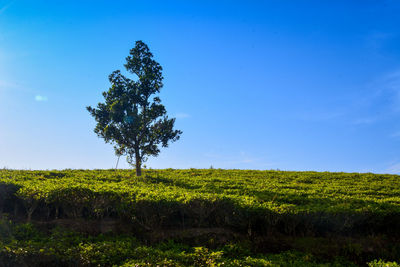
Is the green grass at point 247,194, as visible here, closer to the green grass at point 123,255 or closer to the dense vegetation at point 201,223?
the dense vegetation at point 201,223

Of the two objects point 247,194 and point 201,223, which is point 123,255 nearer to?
point 201,223

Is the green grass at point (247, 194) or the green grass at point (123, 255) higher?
the green grass at point (247, 194)

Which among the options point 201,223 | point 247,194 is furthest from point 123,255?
point 247,194

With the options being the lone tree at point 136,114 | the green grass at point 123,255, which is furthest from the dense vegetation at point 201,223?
the lone tree at point 136,114

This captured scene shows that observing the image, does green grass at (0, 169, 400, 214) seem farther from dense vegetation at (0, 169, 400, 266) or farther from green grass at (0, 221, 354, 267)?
green grass at (0, 221, 354, 267)

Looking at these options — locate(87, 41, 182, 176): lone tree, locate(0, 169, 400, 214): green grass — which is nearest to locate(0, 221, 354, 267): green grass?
locate(0, 169, 400, 214): green grass

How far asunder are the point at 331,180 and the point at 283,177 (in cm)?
370

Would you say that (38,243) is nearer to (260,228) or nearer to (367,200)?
(260,228)

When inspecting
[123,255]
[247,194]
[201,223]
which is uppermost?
[247,194]

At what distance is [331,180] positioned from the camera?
76.5 feet

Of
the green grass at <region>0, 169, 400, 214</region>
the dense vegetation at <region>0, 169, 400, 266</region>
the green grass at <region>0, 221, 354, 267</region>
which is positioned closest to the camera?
the green grass at <region>0, 221, 354, 267</region>

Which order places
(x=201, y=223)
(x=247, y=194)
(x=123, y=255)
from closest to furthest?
(x=123, y=255) → (x=201, y=223) → (x=247, y=194)

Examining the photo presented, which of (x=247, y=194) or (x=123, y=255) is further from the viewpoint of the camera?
(x=247, y=194)

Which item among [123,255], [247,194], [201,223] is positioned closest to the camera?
[123,255]
